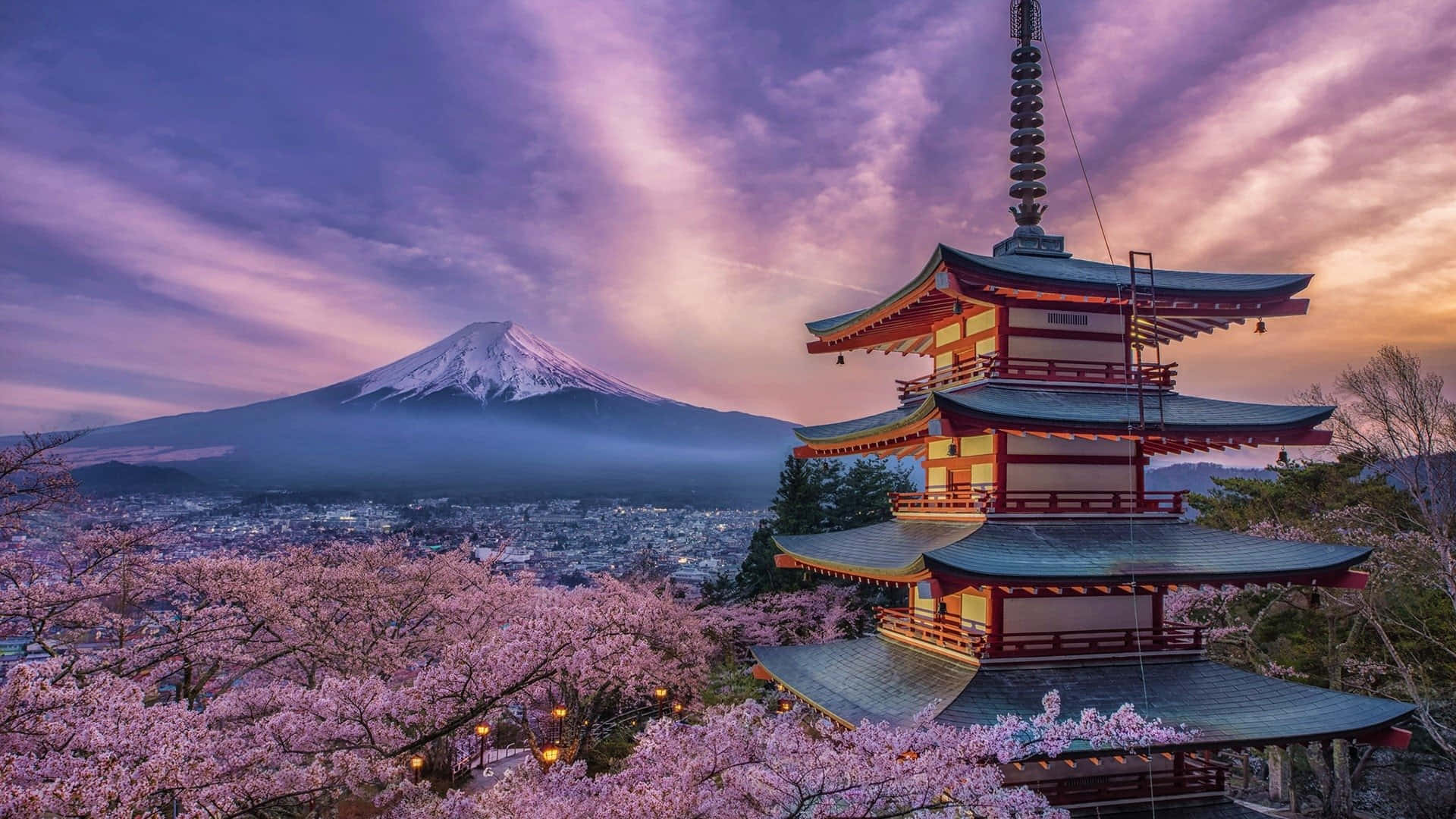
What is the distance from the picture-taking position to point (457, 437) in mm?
83688

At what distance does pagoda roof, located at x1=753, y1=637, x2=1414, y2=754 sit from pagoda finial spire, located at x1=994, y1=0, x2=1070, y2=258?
6.46 meters

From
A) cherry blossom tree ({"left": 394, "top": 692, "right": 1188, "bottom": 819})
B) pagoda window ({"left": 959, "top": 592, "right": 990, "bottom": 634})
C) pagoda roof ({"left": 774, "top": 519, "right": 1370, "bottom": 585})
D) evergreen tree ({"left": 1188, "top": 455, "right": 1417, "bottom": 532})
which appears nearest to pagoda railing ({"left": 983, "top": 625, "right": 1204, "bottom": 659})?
pagoda window ({"left": 959, "top": 592, "right": 990, "bottom": 634})

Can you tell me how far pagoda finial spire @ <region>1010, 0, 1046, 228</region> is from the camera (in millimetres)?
11945

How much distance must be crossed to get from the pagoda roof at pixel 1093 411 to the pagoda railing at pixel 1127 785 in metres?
4.27

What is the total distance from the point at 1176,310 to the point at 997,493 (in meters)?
3.72

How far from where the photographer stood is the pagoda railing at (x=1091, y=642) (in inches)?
363

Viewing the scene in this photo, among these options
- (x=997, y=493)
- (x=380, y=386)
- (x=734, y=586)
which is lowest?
(x=734, y=586)

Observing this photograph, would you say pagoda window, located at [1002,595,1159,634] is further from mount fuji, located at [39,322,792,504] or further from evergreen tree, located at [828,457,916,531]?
mount fuji, located at [39,322,792,504]

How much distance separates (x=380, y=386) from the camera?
91.9 m

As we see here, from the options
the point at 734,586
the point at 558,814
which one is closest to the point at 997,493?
the point at 558,814

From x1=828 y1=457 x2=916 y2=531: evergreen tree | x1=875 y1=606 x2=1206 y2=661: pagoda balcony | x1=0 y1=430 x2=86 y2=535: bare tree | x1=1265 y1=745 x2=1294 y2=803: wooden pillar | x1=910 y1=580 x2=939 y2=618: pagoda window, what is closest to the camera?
x1=0 y1=430 x2=86 y2=535: bare tree

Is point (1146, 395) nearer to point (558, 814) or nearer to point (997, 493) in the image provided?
point (997, 493)

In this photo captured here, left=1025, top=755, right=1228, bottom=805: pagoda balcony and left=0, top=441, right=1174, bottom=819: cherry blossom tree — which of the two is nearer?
left=0, top=441, right=1174, bottom=819: cherry blossom tree

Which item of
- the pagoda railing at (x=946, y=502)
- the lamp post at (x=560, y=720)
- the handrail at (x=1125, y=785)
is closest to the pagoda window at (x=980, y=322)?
the pagoda railing at (x=946, y=502)
